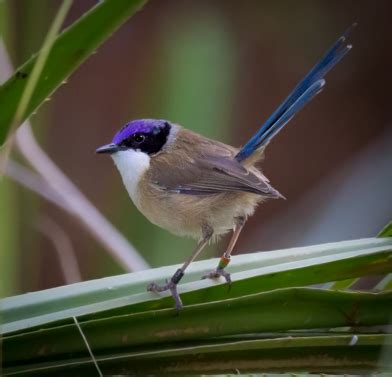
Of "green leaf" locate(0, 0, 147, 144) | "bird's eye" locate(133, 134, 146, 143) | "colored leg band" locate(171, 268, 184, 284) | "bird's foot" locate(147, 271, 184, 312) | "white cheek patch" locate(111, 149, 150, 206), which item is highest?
"green leaf" locate(0, 0, 147, 144)

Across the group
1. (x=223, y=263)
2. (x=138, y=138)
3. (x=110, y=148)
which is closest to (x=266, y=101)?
(x=138, y=138)

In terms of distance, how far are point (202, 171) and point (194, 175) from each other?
0.11 feet

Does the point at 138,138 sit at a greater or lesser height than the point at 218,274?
lesser

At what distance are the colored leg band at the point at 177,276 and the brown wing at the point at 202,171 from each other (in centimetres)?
63

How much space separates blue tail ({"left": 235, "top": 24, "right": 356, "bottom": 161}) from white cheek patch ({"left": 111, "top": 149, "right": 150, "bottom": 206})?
40 centimetres

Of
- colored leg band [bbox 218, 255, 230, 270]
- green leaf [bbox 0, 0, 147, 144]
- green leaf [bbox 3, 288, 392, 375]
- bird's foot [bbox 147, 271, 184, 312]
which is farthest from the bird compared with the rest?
green leaf [bbox 0, 0, 147, 144]

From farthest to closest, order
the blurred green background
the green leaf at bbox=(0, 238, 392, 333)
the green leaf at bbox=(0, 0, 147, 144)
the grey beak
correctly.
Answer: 1. the blurred green background
2. the grey beak
3. the green leaf at bbox=(0, 238, 392, 333)
4. the green leaf at bbox=(0, 0, 147, 144)

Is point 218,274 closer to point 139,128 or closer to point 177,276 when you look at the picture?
point 177,276

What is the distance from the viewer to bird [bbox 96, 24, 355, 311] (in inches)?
114

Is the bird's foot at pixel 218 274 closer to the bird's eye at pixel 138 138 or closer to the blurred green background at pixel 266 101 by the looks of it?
the bird's eye at pixel 138 138

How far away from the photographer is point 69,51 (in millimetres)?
1670

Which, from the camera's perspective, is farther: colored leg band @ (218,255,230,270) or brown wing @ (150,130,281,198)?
brown wing @ (150,130,281,198)

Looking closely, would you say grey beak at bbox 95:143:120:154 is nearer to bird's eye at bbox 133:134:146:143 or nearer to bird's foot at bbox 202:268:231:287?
bird's eye at bbox 133:134:146:143

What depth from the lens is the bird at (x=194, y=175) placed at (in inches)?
114
